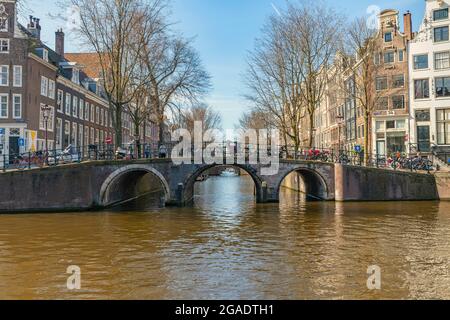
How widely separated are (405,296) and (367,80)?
26837 millimetres

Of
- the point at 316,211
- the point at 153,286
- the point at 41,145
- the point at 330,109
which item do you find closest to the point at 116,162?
the point at 316,211

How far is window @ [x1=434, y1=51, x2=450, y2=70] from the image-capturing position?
37.6m

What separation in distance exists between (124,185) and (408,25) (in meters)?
30.0

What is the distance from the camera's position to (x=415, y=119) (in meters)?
38.6

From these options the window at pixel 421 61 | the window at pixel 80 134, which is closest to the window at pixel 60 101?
the window at pixel 80 134

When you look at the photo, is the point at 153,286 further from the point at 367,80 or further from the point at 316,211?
the point at 367,80

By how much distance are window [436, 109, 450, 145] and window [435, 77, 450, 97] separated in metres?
1.46

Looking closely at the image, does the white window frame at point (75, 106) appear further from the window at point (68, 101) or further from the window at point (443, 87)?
the window at point (443, 87)

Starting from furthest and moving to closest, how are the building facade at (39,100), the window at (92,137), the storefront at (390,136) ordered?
1. the window at (92,137)
2. the storefront at (390,136)
3. the building facade at (39,100)

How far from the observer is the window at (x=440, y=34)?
37.8 metres

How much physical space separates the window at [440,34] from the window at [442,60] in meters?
1.28

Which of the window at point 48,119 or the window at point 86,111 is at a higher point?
the window at point 86,111

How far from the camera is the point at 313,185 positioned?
31562mm

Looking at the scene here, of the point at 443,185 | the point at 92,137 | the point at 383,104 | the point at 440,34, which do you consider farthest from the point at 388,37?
the point at 92,137
